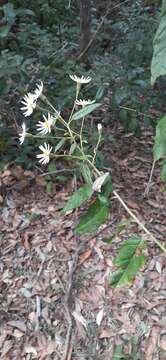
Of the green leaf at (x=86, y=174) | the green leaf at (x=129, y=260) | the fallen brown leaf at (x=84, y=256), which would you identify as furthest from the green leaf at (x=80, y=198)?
the fallen brown leaf at (x=84, y=256)

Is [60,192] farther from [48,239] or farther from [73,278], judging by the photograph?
[73,278]

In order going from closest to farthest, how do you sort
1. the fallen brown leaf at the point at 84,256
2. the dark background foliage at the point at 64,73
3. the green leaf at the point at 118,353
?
the green leaf at the point at 118,353
the fallen brown leaf at the point at 84,256
the dark background foliage at the point at 64,73

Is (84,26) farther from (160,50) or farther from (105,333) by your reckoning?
(160,50)

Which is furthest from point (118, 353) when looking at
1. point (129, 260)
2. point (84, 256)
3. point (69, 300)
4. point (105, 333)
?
point (129, 260)

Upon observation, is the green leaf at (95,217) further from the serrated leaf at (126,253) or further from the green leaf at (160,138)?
the green leaf at (160,138)

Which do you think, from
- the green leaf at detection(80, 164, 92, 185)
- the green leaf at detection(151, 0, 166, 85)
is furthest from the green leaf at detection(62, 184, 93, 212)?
the green leaf at detection(151, 0, 166, 85)

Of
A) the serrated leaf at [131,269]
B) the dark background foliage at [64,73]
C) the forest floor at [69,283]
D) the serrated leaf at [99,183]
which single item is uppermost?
the serrated leaf at [99,183]
